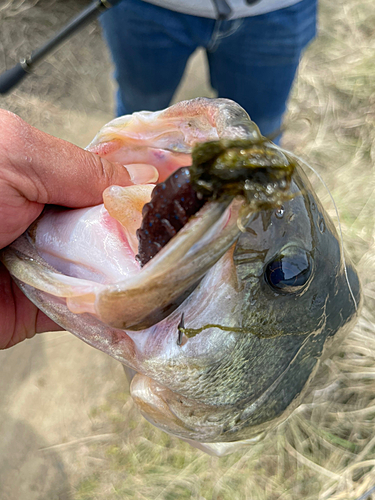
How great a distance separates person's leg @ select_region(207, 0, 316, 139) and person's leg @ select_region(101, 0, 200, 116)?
0.19 meters

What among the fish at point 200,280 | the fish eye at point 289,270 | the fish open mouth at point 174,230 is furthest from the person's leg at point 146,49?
the fish eye at point 289,270

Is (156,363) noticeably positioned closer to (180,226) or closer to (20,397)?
(180,226)

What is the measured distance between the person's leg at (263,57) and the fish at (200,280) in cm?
122

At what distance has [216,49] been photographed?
2090 mm

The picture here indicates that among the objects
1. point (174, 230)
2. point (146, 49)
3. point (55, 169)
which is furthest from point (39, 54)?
point (174, 230)

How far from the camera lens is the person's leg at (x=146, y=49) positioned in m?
1.92

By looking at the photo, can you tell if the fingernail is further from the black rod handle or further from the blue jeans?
the blue jeans

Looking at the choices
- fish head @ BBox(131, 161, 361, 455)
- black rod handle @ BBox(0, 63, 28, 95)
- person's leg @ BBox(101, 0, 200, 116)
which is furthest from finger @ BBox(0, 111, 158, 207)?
person's leg @ BBox(101, 0, 200, 116)

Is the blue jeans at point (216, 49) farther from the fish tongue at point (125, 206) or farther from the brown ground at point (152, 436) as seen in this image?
the fish tongue at point (125, 206)

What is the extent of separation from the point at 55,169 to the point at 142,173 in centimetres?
23

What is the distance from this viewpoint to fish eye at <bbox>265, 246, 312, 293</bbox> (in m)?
0.84

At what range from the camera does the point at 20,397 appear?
8.09ft

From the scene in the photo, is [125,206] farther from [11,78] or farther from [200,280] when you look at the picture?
[11,78]

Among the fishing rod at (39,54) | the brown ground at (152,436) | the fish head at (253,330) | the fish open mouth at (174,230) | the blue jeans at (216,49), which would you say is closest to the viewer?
the fish open mouth at (174,230)
